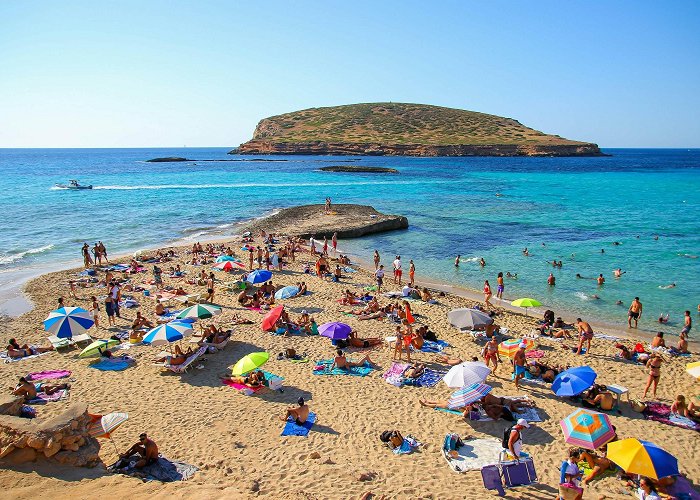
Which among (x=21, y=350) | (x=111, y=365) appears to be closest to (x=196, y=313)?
(x=111, y=365)

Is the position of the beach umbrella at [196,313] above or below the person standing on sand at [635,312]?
above

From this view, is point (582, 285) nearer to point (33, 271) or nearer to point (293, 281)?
point (293, 281)

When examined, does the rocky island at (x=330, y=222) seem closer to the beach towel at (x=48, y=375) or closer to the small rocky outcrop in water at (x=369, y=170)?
the beach towel at (x=48, y=375)

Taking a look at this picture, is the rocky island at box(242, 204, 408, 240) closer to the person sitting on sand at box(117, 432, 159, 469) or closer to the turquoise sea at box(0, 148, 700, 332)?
the turquoise sea at box(0, 148, 700, 332)

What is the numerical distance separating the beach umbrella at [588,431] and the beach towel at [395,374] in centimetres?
411

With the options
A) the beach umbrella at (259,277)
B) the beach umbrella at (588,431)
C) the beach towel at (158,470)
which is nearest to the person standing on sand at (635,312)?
the beach umbrella at (588,431)

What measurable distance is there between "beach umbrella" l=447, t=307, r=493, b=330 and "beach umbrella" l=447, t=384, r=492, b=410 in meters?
4.32

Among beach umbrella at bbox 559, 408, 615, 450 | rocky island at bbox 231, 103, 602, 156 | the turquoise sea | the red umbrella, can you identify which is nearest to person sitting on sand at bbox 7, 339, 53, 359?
the red umbrella

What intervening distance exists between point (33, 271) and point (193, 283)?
10173 mm

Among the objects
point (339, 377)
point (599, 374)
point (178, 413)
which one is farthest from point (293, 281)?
point (599, 374)

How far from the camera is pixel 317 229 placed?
32688mm

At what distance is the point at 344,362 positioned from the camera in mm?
12391

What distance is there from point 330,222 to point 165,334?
23.4m

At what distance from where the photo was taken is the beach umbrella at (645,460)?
293 inches
